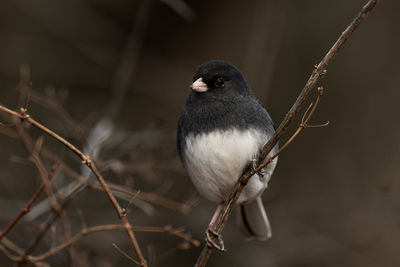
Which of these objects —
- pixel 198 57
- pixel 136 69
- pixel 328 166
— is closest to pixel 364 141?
pixel 328 166

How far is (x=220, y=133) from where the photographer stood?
2.90 metres

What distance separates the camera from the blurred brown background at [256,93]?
470 centimetres

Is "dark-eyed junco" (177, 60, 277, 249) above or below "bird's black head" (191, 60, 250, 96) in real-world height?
below

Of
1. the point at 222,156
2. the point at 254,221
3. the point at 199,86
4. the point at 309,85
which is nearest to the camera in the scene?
the point at 309,85

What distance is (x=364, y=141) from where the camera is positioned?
5.68m

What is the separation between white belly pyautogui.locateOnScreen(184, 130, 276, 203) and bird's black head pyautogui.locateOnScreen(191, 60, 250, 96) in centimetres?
32

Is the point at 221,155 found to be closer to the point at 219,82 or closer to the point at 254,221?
the point at 219,82

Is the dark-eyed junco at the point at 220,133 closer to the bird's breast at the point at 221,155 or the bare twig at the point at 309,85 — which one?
the bird's breast at the point at 221,155

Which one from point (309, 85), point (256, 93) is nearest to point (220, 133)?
point (309, 85)

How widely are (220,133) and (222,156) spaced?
0.13 m

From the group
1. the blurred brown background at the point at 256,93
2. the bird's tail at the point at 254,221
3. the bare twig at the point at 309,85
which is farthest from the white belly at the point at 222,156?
the blurred brown background at the point at 256,93

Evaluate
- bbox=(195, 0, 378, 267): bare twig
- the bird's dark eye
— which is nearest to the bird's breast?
bbox=(195, 0, 378, 267): bare twig

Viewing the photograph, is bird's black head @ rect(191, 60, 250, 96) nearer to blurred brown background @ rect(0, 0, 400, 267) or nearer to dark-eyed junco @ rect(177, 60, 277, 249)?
dark-eyed junco @ rect(177, 60, 277, 249)

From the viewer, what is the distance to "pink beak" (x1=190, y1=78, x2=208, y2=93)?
303cm
